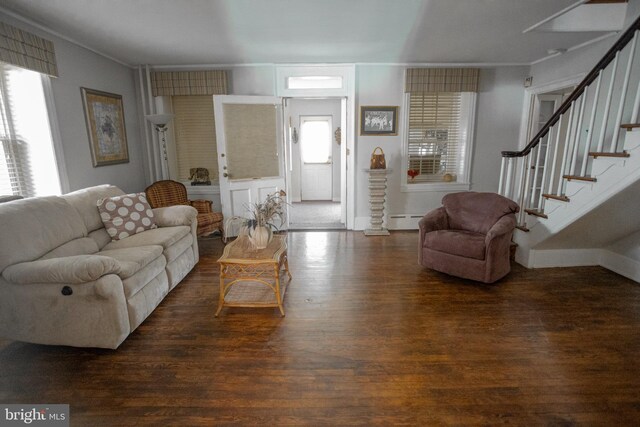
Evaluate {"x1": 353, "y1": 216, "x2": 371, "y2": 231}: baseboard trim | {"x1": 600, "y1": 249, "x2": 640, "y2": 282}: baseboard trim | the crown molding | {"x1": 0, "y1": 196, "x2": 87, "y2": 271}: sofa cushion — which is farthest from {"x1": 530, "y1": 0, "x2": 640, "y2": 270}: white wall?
the crown molding

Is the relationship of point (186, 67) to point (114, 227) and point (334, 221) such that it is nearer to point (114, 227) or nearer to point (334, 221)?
point (114, 227)

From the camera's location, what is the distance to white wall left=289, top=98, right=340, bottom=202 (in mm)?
6824

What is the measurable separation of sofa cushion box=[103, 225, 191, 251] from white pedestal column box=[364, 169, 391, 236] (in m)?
2.65

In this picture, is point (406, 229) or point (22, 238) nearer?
point (22, 238)

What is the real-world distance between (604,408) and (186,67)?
5404 millimetres

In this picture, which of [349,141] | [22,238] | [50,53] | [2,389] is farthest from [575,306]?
[50,53]

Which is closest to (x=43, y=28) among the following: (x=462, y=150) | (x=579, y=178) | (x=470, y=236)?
(x=470, y=236)

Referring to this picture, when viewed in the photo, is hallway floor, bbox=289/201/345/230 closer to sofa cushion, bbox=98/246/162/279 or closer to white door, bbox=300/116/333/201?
white door, bbox=300/116/333/201

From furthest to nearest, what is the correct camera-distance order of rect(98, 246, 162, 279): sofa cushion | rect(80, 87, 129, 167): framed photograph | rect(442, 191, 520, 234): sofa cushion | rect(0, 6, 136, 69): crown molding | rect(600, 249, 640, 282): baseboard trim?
rect(80, 87, 129, 167): framed photograph
rect(442, 191, 520, 234): sofa cushion
rect(600, 249, 640, 282): baseboard trim
rect(0, 6, 136, 69): crown molding
rect(98, 246, 162, 279): sofa cushion

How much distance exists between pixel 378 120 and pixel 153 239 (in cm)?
342

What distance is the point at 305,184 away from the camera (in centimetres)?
727

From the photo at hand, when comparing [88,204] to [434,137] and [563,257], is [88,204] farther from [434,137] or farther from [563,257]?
[563,257]

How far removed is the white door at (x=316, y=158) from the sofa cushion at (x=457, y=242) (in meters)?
4.14

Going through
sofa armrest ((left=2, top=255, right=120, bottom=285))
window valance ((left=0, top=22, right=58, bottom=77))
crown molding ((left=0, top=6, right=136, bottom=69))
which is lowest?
sofa armrest ((left=2, top=255, right=120, bottom=285))
